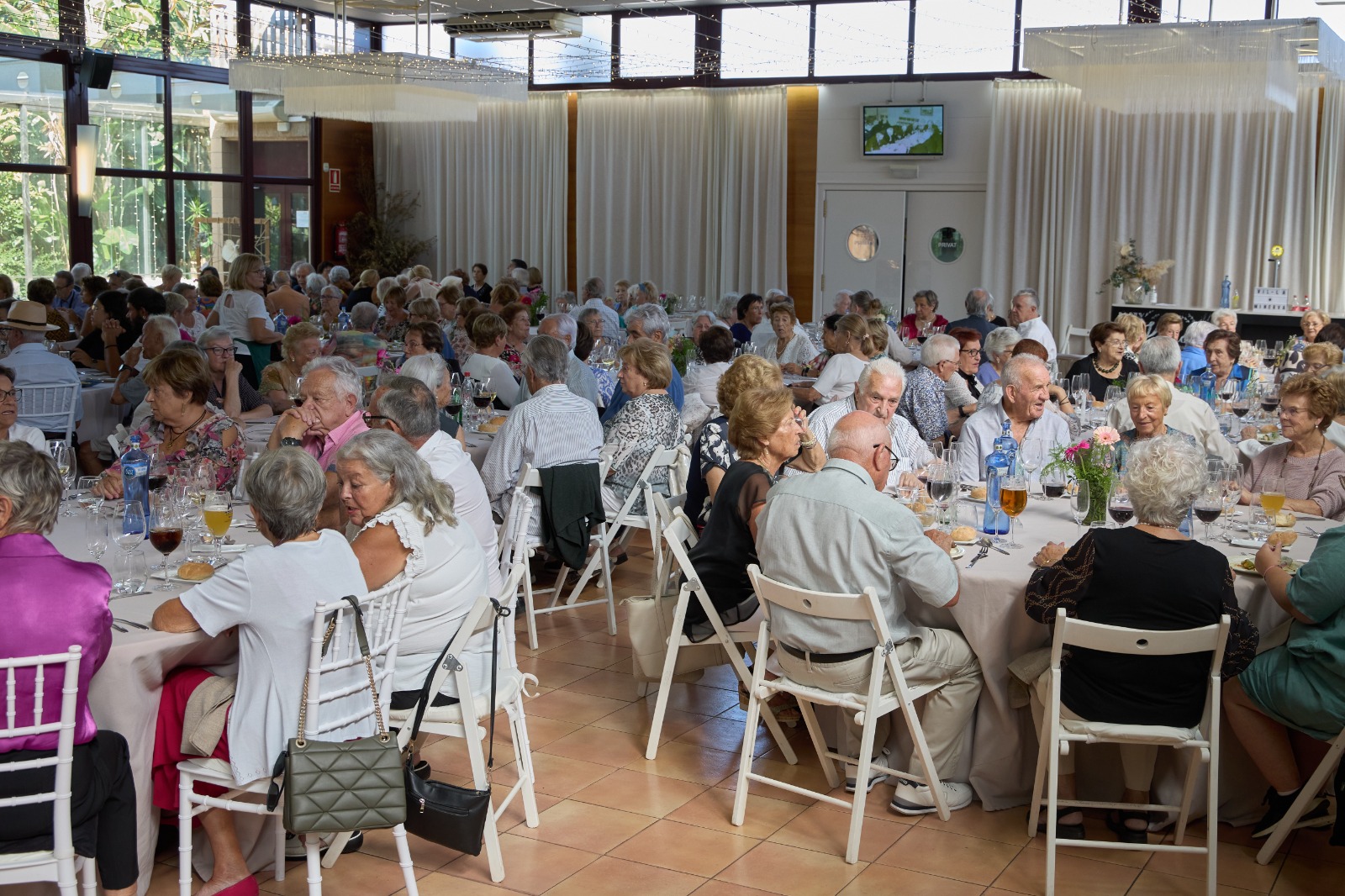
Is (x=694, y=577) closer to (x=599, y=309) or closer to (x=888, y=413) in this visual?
(x=888, y=413)

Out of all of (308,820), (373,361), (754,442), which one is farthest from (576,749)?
(373,361)

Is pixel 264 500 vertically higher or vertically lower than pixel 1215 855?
higher

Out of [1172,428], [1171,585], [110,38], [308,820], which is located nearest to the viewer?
[308,820]

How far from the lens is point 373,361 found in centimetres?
809

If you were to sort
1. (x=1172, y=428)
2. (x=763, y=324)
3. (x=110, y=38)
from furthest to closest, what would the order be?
(x=110, y=38)
(x=763, y=324)
(x=1172, y=428)

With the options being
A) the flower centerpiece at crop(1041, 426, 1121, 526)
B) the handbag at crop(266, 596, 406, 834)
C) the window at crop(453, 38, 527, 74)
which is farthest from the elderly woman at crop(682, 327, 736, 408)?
the window at crop(453, 38, 527, 74)

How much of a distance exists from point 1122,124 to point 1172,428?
8.81 m

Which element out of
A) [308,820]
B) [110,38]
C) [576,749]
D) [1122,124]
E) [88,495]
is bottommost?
A: [576,749]

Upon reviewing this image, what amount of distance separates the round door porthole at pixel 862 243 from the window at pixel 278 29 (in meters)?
7.33

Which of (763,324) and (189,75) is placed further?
(189,75)

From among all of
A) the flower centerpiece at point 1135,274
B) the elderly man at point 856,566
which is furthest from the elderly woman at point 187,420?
the flower centerpiece at point 1135,274

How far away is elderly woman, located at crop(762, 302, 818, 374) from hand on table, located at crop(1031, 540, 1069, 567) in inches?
226

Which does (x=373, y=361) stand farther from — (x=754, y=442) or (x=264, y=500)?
(x=264, y=500)

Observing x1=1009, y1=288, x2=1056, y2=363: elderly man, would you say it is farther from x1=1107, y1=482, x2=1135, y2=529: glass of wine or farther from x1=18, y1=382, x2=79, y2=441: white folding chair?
x1=18, y1=382, x2=79, y2=441: white folding chair
